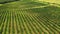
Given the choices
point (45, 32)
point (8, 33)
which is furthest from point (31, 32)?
point (8, 33)

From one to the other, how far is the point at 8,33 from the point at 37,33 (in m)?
4.30

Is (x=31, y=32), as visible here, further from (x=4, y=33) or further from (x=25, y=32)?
(x=4, y=33)

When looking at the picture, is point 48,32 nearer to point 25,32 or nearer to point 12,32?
point 25,32

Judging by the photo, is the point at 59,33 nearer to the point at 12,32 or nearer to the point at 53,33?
the point at 53,33

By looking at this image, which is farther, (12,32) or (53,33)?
(12,32)

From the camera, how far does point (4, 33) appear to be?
2034 centimetres

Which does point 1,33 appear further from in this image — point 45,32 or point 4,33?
point 45,32

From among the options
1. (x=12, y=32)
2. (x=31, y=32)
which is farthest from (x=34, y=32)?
(x=12, y=32)

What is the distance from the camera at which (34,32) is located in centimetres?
1988

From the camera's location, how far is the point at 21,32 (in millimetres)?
20219

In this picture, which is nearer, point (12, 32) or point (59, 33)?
point (59, 33)

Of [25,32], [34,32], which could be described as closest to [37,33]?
[34,32]

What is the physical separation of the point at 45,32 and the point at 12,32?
4897mm

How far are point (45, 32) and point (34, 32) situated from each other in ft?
5.21
